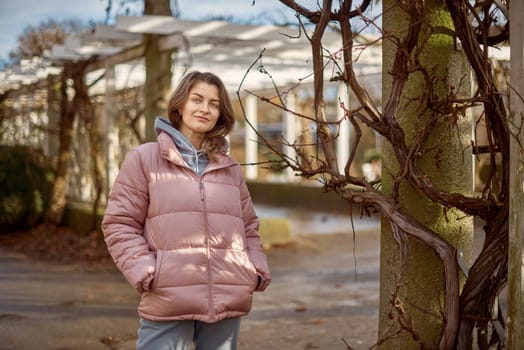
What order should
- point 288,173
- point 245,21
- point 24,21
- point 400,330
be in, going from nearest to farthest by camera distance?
point 400,330, point 245,21, point 24,21, point 288,173

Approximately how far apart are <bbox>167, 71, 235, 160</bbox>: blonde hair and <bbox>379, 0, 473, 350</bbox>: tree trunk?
76 centimetres

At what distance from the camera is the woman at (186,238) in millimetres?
3037

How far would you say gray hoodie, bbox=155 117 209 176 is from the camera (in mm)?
3238

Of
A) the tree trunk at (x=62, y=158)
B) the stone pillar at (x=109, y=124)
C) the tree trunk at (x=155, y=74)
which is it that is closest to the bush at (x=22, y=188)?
the tree trunk at (x=62, y=158)

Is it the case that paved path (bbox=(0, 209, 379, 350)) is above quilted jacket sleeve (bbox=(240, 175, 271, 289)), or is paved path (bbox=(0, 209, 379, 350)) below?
below

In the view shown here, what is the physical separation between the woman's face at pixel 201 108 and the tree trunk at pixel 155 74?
18.2ft

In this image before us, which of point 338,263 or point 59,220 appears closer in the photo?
point 338,263

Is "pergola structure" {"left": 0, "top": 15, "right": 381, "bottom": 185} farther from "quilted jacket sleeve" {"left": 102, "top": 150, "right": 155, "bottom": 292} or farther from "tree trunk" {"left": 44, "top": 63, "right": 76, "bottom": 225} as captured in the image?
"quilted jacket sleeve" {"left": 102, "top": 150, "right": 155, "bottom": 292}

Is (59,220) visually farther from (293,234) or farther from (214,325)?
(214,325)

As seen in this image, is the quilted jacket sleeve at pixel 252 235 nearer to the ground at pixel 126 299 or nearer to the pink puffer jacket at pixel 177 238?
the pink puffer jacket at pixel 177 238

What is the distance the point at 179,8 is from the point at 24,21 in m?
4.37

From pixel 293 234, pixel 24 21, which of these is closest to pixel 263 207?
pixel 293 234

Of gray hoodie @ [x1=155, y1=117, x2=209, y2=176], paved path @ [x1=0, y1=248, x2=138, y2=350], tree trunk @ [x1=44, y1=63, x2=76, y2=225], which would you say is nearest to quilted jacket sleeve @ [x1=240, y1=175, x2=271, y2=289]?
gray hoodie @ [x1=155, y1=117, x2=209, y2=176]

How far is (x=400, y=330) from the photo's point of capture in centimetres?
358
